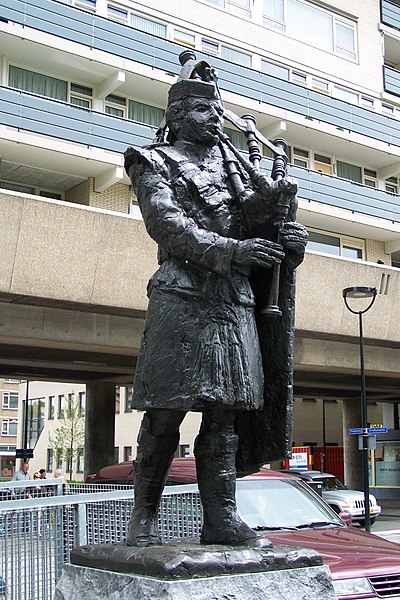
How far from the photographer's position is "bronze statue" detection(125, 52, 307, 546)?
4652mm

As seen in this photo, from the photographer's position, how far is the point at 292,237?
489 cm

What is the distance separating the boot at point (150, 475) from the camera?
4.78 metres

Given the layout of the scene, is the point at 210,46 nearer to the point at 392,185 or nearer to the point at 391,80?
the point at 391,80

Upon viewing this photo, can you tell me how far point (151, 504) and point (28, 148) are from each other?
20853 mm

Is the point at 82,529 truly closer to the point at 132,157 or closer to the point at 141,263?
the point at 132,157

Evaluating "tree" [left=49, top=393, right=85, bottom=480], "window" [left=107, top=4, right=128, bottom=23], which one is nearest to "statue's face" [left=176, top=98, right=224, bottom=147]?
"window" [left=107, top=4, right=128, bottom=23]

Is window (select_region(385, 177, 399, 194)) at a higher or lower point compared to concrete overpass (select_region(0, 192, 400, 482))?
higher

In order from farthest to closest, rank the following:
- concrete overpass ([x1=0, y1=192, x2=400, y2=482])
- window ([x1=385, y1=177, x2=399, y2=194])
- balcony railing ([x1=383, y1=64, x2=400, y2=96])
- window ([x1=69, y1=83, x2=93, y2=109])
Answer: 1. balcony railing ([x1=383, y1=64, x2=400, y2=96])
2. window ([x1=385, y1=177, x2=399, y2=194])
3. window ([x1=69, y1=83, x2=93, y2=109])
4. concrete overpass ([x1=0, y1=192, x2=400, y2=482])

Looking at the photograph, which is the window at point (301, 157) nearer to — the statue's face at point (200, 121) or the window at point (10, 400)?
the statue's face at point (200, 121)

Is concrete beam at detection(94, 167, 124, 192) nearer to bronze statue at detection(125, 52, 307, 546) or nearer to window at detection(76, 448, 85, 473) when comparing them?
bronze statue at detection(125, 52, 307, 546)

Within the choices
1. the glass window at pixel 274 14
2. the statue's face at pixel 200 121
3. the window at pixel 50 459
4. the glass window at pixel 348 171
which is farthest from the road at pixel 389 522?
the window at pixel 50 459

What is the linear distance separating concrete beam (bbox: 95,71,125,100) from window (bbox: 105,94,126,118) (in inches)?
22.0

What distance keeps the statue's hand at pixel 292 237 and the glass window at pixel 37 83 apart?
23291mm

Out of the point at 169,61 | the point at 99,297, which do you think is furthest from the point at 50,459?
the point at 99,297
